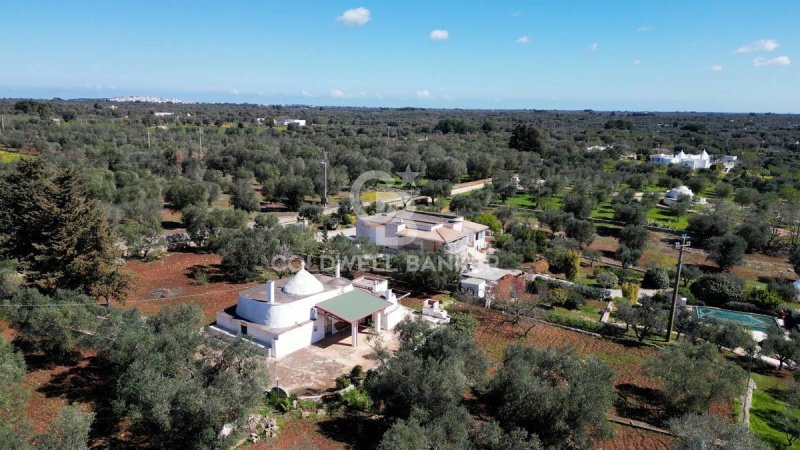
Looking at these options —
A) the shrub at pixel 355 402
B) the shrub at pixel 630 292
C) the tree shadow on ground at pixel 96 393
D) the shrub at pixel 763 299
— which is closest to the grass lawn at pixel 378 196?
the shrub at pixel 630 292

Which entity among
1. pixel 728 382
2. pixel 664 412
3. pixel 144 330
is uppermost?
pixel 144 330

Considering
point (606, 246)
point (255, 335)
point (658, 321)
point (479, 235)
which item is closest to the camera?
point (255, 335)

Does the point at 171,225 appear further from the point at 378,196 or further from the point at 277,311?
the point at 277,311

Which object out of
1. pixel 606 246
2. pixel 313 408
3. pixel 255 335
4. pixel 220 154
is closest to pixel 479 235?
pixel 606 246

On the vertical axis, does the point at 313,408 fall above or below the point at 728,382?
below

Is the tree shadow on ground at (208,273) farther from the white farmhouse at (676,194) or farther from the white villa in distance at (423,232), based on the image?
the white farmhouse at (676,194)

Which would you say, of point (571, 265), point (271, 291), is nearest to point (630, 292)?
point (571, 265)

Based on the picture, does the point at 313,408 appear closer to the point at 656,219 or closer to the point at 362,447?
the point at 362,447

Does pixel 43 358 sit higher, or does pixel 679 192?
pixel 679 192
